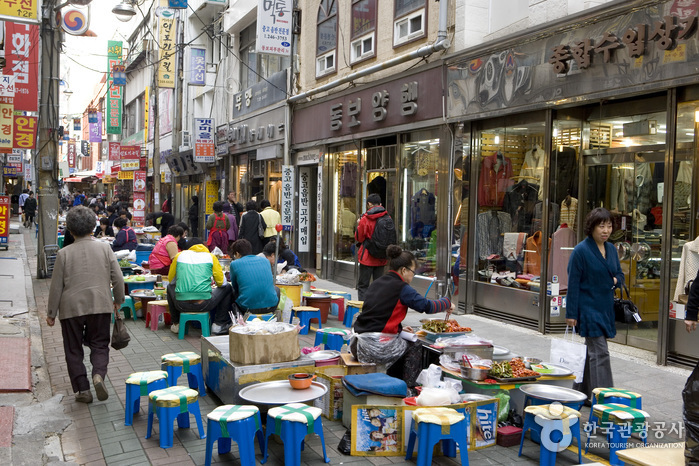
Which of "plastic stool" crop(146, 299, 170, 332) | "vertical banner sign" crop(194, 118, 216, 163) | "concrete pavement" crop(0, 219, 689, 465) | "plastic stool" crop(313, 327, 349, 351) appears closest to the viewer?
"concrete pavement" crop(0, 219, 689, 465)

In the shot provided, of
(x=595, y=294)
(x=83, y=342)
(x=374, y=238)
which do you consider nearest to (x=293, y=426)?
(x=83, y=342)

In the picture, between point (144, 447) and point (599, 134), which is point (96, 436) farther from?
point (599, 134)

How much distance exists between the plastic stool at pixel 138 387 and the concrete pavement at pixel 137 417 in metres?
0.13

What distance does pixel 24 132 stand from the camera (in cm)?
1947

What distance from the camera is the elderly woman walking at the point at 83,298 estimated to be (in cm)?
595

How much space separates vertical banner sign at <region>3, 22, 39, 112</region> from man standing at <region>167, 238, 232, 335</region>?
35.1 feet

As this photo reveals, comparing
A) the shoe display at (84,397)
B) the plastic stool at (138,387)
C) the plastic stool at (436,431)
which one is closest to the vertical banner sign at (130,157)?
the shoe display at (84,397)

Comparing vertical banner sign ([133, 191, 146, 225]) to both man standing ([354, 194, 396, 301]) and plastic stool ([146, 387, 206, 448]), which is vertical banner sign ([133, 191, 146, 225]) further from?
plastic stool ([146, 387, 206, 448])

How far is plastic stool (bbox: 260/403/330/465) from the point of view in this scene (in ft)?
14.7

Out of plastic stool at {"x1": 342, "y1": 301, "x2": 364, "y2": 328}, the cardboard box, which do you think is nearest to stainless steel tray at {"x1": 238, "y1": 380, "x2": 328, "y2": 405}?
the cardboard box

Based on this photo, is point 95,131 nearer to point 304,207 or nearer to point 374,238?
point 304,207

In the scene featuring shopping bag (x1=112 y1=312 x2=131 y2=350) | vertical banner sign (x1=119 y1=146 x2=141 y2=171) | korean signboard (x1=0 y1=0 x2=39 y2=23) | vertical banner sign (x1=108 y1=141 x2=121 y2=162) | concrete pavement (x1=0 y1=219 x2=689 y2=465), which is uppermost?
korean signboard (x1=0 y1=0 x2=39 y2=23)

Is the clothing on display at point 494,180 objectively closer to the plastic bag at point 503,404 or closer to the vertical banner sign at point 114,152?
the plastic bag at point 503,404

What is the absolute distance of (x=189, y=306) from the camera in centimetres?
885
